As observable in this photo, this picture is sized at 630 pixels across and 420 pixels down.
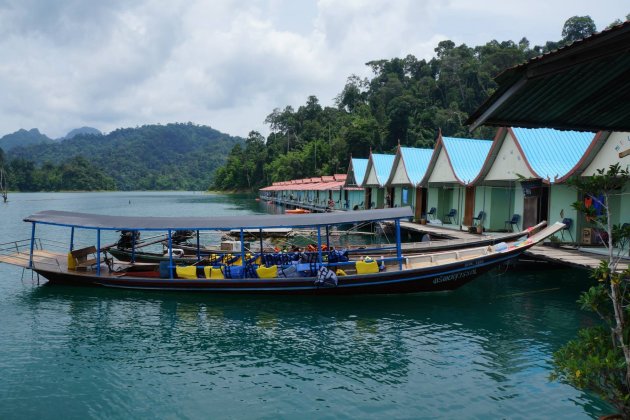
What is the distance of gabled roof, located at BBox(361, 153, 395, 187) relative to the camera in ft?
118

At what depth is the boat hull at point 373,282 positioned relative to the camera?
14.1m

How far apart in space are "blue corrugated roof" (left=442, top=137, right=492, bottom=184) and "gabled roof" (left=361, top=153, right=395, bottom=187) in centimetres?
955

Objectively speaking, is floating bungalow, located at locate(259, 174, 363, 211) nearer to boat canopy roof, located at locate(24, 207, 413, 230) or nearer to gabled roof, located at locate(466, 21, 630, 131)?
boat canopy roof, located at locate(24, 207, 413, 230)

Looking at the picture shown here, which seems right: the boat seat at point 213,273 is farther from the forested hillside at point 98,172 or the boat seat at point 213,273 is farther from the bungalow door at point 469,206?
the forested hillside at point 98,172

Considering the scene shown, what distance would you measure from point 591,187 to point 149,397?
7410 millimetres

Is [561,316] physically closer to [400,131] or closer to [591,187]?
[591,187]

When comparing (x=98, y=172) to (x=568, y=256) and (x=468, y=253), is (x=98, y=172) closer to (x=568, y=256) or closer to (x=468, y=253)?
(x=468, y=253)

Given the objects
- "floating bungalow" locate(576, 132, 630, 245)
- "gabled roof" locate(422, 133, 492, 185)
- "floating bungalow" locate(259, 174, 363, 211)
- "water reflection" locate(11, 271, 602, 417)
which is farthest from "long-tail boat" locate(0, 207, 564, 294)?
"floating bungalow" locate(259, 174, 363, 211)

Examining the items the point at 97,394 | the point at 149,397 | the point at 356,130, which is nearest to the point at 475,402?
the point at 149,397

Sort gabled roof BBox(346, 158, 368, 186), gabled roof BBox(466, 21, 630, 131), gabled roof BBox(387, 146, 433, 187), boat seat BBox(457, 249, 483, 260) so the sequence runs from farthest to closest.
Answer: gabled roof BBox(346, 158, 368, 186)
gabled roof BBox(387, 146, 433, 187)
boat seat BBox(457, 249, 483, 260)
gabled roof BBox(466, 21, 630, 131)

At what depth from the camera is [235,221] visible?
15.0 metres

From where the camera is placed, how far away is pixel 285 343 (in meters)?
10.7

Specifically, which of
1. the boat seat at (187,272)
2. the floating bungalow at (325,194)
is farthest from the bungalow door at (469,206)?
the floating bungalow at (325,194)

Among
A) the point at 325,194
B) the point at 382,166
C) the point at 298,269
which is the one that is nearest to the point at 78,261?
the point at 298,269
